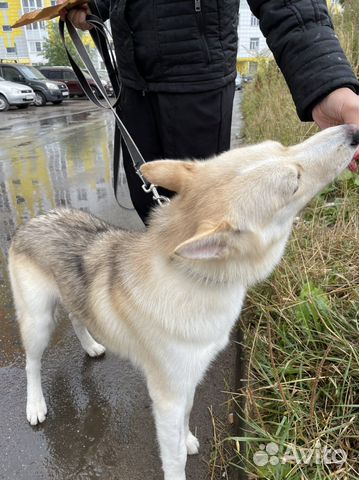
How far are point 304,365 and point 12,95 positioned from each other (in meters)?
21.4

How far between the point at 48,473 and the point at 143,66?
245cm

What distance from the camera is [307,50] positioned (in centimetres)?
188

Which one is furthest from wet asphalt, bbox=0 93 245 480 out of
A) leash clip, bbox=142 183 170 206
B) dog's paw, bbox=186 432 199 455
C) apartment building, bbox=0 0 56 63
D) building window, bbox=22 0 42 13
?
building window, bbox=22 0 42 13

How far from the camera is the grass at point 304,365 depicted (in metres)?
1.81

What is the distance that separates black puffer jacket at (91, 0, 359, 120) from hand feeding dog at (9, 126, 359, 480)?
38 cm

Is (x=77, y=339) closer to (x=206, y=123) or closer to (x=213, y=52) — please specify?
(x=206, y=123)

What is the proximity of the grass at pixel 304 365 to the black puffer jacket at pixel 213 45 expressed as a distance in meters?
1.16

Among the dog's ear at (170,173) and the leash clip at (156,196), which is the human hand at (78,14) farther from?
the dog's ear at (170,173)

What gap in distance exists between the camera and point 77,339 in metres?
3.18

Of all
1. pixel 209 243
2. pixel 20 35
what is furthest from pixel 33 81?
pixel 20 35

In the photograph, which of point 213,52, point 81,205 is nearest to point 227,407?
point 213,52

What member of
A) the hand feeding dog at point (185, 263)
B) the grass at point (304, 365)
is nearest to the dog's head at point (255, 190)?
the hand feeding dog at point (185, 263)

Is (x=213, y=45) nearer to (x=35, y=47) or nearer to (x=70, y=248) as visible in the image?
(x=70, y=248)

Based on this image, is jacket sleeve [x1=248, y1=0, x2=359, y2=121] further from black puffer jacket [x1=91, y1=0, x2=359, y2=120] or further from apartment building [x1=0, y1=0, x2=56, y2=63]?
apartment building [x1=0, y1=0, x2=56, y2=63]
